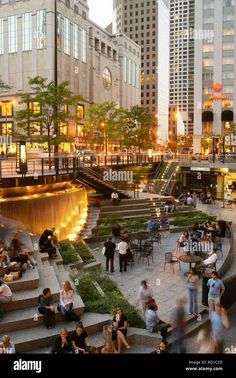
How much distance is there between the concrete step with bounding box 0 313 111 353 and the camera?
28.9 ft

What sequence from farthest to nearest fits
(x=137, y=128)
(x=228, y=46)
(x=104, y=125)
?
1. (x=228, y=46)
2. (x=137, y=128)
3. (x=104, y=125)

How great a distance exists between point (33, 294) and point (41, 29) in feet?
181

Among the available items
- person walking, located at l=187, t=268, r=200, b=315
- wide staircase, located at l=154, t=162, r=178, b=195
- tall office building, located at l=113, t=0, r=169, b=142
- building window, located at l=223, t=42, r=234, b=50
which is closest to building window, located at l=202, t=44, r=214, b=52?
building window, located at l=223, t=42, r=234, b=50

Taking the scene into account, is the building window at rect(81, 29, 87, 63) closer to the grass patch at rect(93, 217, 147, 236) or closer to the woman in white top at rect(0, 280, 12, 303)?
the grass patch at rect(93, 217, 147, 236)

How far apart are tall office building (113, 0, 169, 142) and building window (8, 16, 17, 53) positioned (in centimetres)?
9021

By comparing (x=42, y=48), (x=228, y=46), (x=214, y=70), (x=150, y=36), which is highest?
(x=150, y=36)

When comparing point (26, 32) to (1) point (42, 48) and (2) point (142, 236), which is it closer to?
(1) point (42, 48)

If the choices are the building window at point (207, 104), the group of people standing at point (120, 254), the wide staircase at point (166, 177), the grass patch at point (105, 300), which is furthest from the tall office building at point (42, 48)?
the grass patch at point (105, 300)

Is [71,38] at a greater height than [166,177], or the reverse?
[71,38]

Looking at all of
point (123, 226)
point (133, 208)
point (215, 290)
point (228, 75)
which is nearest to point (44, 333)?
point (215, 290)

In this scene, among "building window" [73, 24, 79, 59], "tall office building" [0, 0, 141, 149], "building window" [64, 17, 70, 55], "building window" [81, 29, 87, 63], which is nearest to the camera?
"tall office building" [0, 0, 141, 149]

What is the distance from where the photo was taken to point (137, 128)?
55156 mm

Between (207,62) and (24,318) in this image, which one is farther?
(207,62)

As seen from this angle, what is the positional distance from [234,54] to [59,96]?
168ft
